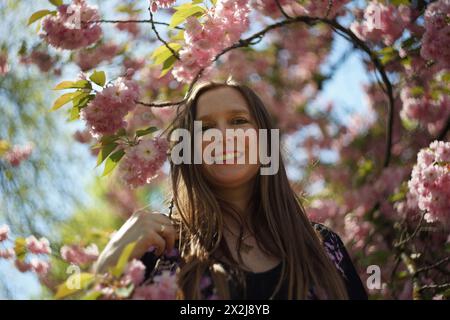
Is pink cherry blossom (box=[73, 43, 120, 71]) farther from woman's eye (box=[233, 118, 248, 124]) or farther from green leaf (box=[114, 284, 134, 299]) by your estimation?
green leaf (box=[114, 284, 134, 299])

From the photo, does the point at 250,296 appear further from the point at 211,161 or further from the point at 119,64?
the point at 119,64

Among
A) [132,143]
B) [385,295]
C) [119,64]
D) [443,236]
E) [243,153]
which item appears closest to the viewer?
[243,153]

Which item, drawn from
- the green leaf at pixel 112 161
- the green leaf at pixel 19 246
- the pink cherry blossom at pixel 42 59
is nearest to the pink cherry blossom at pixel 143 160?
the green leaf at pixel 112 161

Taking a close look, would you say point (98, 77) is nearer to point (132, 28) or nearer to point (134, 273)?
point (134, 273)

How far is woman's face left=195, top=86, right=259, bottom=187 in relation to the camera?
1.82m

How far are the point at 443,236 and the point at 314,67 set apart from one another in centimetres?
249

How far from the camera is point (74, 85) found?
2164 mm

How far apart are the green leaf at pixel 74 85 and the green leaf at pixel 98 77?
3cm

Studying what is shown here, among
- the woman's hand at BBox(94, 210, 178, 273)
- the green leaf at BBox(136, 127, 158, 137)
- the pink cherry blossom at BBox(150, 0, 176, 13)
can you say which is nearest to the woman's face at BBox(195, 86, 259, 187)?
the woman's hand at BBox(94, 210, 178, 273)

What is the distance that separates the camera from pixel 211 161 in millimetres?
1834

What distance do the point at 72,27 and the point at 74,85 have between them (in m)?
0.37

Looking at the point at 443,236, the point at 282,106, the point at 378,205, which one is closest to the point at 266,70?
the point at 282,106

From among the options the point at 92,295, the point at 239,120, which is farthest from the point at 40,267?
the point at 92,295

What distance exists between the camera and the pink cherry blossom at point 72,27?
2.40m
